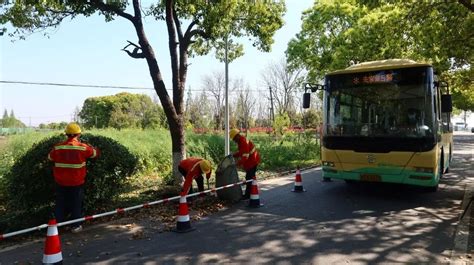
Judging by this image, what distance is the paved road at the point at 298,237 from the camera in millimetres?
5578

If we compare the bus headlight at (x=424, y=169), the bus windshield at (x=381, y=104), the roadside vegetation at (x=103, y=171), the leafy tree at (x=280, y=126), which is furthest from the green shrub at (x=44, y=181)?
the leafy tree at (x=280, y=126)

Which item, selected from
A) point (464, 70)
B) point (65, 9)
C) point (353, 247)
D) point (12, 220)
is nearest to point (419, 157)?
point (353, 247)

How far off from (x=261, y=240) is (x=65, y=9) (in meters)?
7.81

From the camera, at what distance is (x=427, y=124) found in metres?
8.71

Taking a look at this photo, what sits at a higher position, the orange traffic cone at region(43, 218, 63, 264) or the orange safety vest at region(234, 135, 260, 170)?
the orange safety vest at region(234, 135, 260, 170)

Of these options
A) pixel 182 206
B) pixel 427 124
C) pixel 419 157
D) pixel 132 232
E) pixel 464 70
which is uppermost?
pixel 464 70

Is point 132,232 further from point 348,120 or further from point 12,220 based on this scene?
point 348,120

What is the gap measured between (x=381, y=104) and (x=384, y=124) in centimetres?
49

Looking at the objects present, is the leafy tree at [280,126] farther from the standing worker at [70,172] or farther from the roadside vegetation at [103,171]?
the standing worker at [70,172]

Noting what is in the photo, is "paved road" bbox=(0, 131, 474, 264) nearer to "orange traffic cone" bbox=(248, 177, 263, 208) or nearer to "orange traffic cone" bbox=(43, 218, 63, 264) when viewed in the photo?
"orange traffic cone" bbox=(248, 177, 263, 208)

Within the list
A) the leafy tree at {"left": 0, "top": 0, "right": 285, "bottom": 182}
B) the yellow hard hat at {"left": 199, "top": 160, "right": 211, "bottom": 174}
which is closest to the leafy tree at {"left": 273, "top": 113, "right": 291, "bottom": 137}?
the leafy tree at {"left": 0, "top": 0, "right": 285, "bottom": 182}

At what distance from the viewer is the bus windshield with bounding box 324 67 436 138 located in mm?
8797

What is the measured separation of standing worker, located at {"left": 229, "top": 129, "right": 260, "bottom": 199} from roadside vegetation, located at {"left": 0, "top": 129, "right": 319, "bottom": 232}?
1.95 m

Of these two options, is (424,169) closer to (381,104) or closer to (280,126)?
(381,104)
